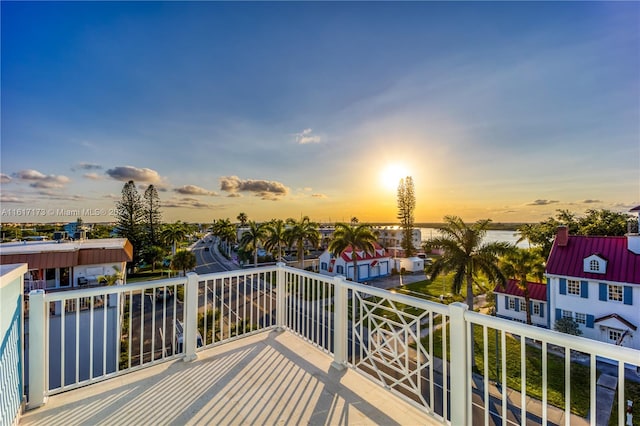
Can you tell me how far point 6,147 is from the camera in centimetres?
878

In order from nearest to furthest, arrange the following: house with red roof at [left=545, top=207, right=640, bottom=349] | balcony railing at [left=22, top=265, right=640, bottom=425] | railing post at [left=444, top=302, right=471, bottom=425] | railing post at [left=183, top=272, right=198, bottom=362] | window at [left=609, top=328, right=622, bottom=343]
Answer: balcony railing at [left=22, top=265, right=640, bottom=425], railing post at [left=444, top=302, right=471, bottom=425], railing post at [left=183, top=272, right=198, bottom=362], house with red roof at [left=545, top=207, right=640, bottom=349], window at [left=609, top=328, right=622, bottom=343]

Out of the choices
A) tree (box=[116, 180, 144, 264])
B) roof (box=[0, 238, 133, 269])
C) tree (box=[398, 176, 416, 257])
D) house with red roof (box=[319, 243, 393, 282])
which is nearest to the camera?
roof (box=[0, 238, 133, 269])

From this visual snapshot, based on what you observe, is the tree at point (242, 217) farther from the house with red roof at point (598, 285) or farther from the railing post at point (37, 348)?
the railing post at point (37, 348)

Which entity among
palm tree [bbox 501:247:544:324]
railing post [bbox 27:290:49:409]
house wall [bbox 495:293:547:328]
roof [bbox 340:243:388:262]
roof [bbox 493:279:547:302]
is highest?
railing post [bbox 27:290:49:409]

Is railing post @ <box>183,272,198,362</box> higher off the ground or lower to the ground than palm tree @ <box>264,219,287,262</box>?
higher

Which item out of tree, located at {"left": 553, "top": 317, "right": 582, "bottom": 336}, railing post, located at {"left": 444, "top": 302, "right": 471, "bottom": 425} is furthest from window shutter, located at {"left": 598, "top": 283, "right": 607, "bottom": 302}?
A: railing post, located at {"left": 444, "top": 302, "right": 471, "bottom": 425}

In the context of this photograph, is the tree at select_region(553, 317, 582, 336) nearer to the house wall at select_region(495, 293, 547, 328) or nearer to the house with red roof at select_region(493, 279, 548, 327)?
the house with red roof at select_region(493, 279, 548, 327)

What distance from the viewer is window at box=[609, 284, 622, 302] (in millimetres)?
10045

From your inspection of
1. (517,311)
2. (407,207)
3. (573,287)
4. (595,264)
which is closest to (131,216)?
(407,207)

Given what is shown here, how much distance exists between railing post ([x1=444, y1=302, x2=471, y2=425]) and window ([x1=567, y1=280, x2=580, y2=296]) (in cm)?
1325

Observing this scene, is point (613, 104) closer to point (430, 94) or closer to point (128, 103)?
point (430, 94)

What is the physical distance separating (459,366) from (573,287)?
13.5 m

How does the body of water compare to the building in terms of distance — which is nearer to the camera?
the building

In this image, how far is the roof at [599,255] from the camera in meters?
10.0
